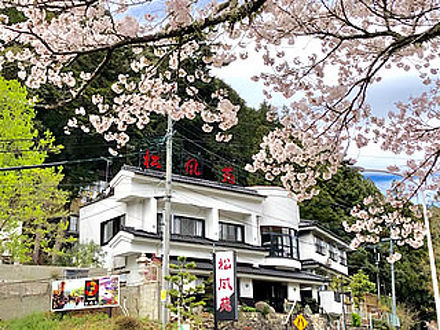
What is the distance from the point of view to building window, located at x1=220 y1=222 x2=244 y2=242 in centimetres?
2337

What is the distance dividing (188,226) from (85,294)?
6.93 meters

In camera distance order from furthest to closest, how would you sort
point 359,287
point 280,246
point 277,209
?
1. point 277,209
2. point 359,287
3. point 280,246

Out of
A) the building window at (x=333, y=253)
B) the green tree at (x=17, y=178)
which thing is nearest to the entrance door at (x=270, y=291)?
the building window at (x=333, y=253)

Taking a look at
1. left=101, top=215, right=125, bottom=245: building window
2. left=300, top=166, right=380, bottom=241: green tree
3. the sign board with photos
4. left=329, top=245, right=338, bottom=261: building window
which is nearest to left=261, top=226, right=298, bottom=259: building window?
left=329, top=245, right=338, bottom=261: building window

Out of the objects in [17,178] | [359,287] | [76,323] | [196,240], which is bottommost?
[76,323]

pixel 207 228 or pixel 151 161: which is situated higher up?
pixel 151 161

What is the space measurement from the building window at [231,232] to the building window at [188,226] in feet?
3.76

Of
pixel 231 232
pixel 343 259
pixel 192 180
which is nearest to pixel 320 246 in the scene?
pixel 343 259

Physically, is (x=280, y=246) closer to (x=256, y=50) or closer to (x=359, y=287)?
(x=359, y=287)

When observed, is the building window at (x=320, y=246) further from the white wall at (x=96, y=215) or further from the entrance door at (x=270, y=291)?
the white wall at (x=96, y=215)

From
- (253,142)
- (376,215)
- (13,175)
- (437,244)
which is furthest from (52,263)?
(437,244)

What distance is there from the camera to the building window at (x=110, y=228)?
21969 millimetres

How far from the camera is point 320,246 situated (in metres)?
30.1

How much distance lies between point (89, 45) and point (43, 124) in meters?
23.0
